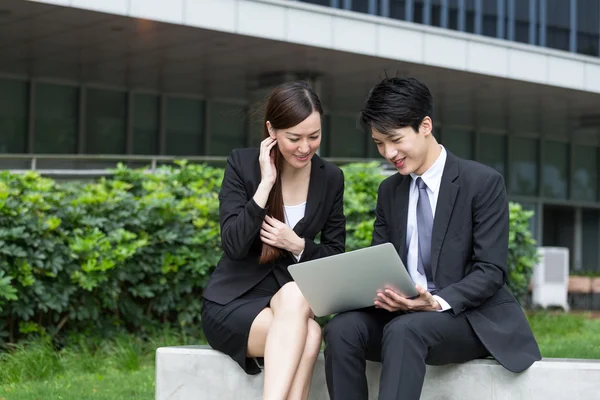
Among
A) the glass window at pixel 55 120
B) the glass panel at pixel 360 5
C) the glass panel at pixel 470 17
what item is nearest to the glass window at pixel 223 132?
the glass window at pixel 55 120

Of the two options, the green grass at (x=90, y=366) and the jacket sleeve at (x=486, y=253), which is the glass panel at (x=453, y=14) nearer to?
the green grass at (x=90, y=366)

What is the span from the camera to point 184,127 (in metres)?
21.9

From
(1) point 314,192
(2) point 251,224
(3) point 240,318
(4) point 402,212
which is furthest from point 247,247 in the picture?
(4) point 402,212

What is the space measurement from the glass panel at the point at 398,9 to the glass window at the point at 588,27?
555cm

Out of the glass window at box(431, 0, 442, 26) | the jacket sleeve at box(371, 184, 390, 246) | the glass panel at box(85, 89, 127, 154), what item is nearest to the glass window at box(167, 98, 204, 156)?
the glass panel at box(85, 89, 127, 154)

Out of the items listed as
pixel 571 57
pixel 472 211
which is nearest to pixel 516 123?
pixel 571 57

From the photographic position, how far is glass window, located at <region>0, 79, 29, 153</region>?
755 inches

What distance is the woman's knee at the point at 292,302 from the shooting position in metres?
3.84

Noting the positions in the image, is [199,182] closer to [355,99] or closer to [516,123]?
[355,99]

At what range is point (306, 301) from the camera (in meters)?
3.85

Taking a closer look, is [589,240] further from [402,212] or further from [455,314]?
[455,314]

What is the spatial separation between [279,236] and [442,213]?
2.33ft

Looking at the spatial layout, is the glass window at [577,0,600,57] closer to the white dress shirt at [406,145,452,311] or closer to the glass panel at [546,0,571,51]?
the glass panel at [546,0,571,51]

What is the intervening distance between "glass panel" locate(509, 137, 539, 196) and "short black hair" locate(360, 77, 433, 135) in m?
23.8
